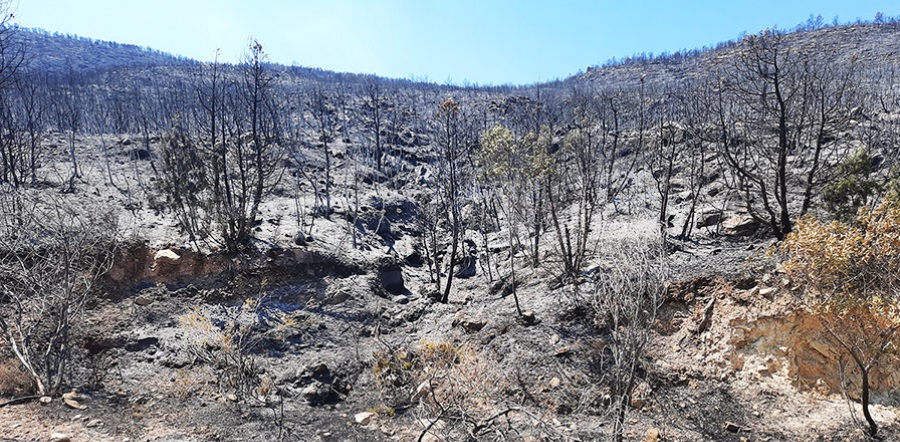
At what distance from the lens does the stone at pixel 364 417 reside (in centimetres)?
1055

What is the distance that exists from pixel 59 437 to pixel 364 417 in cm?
543

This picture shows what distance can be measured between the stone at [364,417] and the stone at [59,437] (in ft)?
16.9

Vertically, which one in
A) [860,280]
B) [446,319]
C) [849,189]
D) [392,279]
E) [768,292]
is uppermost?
[849,189]

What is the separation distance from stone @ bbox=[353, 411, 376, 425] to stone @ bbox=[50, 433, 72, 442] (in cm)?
515

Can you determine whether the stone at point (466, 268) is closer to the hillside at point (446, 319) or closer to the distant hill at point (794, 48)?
the hillside at point (446, 319)

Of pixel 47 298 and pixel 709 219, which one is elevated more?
pixel 709 219

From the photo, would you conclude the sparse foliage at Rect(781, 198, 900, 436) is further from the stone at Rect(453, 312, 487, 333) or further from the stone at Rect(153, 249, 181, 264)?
the stone at Rect(153, 249, 181, 264)

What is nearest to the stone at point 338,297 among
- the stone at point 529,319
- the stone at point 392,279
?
the stone at point 392,279

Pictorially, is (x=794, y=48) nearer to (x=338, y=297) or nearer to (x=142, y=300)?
(x=338, y=297)

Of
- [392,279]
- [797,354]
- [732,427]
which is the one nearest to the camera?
[732,427]

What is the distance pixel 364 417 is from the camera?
10.7 m

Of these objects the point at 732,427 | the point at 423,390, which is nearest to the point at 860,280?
the point at 732,427

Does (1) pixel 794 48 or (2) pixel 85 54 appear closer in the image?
(1) pixel 794 48

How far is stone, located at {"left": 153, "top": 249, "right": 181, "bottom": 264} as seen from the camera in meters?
14.9
